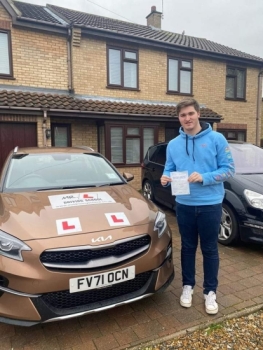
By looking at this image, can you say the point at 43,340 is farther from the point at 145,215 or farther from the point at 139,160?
the point at 139,160

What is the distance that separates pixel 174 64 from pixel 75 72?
426 cm

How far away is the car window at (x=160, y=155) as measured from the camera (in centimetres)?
592

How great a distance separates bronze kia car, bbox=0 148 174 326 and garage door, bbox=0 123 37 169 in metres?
5.84

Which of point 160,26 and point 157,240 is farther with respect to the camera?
point 160,26

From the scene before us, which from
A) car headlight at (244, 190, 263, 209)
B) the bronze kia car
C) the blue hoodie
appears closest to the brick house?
the bronze kia car

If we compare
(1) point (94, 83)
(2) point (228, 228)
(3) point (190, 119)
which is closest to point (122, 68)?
(1) point (94, 83)

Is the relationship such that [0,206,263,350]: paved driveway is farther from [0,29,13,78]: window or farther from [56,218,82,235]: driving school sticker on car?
[0,29,13,78]: window

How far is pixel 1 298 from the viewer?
2012 mm

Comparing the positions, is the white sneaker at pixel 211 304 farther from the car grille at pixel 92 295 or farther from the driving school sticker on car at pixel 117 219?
the driving school sticker on car at pixel 117 219

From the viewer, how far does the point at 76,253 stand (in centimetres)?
209

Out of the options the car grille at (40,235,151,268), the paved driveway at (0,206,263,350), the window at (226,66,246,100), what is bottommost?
the paved driveway at (0,206,263,350)

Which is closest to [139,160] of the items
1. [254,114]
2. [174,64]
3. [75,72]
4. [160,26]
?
[75,72]

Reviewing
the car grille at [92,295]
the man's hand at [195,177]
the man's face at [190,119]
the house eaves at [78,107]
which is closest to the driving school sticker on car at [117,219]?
the car grille at [92,295]

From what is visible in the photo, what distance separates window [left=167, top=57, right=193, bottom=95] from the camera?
11.4 m
